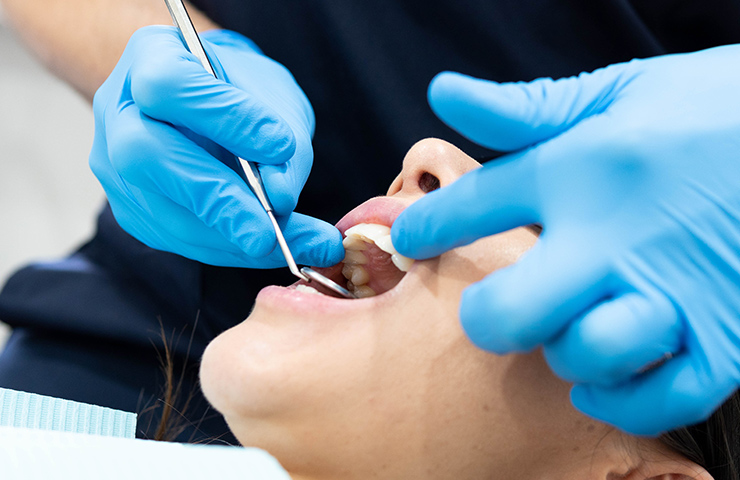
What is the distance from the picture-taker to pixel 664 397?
2.27ft

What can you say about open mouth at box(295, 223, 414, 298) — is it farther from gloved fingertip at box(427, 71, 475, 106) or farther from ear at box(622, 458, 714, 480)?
ear at box(622, 458, 714, 480)

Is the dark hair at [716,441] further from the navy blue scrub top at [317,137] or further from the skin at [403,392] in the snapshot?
the navy blue scrub top at [317,137]

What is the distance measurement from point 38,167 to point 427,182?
2147 mm

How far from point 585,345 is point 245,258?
0.61 metres

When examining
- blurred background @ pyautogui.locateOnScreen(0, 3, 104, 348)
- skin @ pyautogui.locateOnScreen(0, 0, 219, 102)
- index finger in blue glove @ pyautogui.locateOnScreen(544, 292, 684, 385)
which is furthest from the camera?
blurred background @ pyautogui.locateOnScreen(0, 3, 104, 348)

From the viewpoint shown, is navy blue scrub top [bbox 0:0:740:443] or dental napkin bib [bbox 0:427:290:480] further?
navy blue scrub top [bbox 0:0:740:443]

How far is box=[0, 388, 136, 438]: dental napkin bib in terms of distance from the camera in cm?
105

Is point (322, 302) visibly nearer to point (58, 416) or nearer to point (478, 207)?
point (478, 207)

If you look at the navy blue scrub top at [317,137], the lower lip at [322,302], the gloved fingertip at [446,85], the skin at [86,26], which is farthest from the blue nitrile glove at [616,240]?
the skin at [86,26]

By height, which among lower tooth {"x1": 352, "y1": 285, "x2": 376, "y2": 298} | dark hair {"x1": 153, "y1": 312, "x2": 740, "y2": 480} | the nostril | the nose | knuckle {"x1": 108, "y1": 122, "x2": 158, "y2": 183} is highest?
knuckle {"x1": 108, "y1": 122, "x2": 158, "y2": 183}

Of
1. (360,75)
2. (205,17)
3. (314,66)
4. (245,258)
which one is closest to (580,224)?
(245,258)

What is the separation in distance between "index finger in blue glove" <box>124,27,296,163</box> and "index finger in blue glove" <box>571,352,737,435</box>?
21.8 inches

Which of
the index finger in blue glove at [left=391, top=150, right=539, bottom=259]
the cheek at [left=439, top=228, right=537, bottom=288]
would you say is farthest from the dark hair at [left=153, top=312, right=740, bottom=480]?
the index finger in blue glove at [left=391, top=150, right=539, bottom=259]

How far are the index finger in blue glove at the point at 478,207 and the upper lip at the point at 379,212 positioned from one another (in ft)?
0.52
